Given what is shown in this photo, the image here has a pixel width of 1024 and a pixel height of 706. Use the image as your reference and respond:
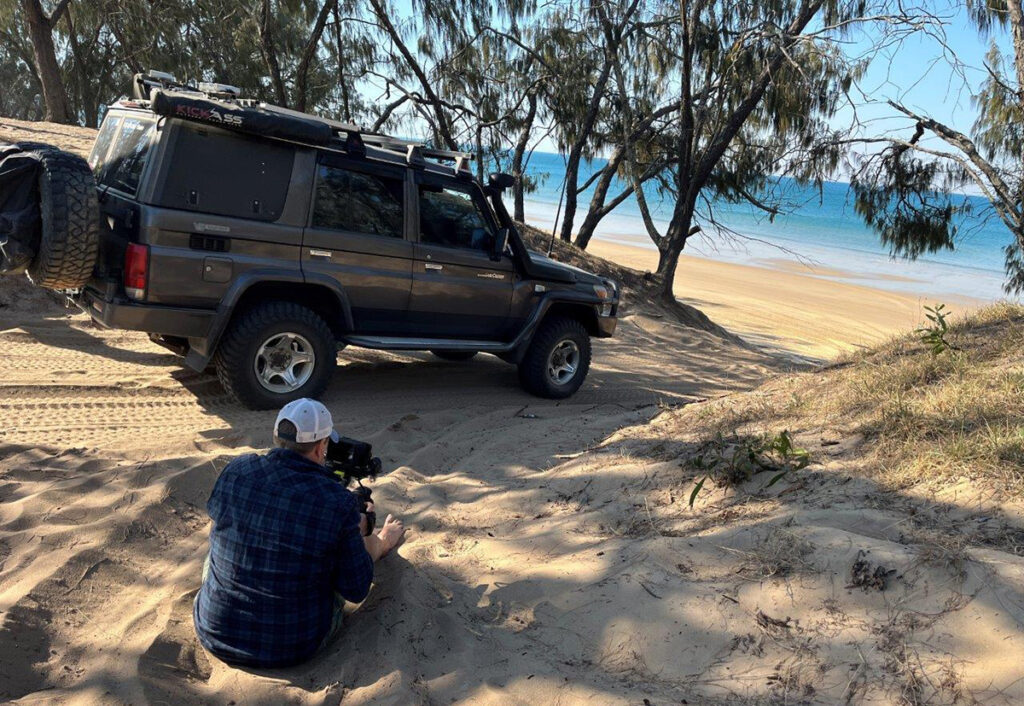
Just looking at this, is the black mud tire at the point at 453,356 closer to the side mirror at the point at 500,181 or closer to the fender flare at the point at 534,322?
the fender flare at the point at 534,322

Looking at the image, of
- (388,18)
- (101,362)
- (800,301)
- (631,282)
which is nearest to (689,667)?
(101,362)

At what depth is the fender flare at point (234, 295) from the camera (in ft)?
19.6

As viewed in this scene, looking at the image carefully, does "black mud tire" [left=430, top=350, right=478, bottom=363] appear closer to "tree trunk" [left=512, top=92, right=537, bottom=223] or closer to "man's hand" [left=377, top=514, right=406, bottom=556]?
"man's hand" [left=377, top=514, right=406, bottom=556]

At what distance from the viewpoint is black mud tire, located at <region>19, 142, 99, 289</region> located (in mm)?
5383

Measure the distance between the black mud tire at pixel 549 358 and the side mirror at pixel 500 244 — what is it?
86 centimetres

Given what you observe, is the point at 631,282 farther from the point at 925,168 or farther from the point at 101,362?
the point at 101,362

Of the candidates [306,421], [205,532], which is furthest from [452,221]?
[306,421]

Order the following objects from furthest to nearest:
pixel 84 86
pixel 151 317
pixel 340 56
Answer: pixel 84 86, pixel 340 56, pixel 151 317

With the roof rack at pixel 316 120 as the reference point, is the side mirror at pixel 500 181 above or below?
below

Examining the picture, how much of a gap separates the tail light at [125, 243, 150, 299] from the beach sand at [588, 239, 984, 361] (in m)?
12.3

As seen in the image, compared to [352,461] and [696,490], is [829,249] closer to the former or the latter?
[696,490]

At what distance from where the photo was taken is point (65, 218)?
17.7ft

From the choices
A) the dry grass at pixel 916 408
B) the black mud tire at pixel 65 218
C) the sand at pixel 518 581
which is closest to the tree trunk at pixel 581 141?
the dry grass at pixel 916 408

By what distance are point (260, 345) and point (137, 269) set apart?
3.17 feet
